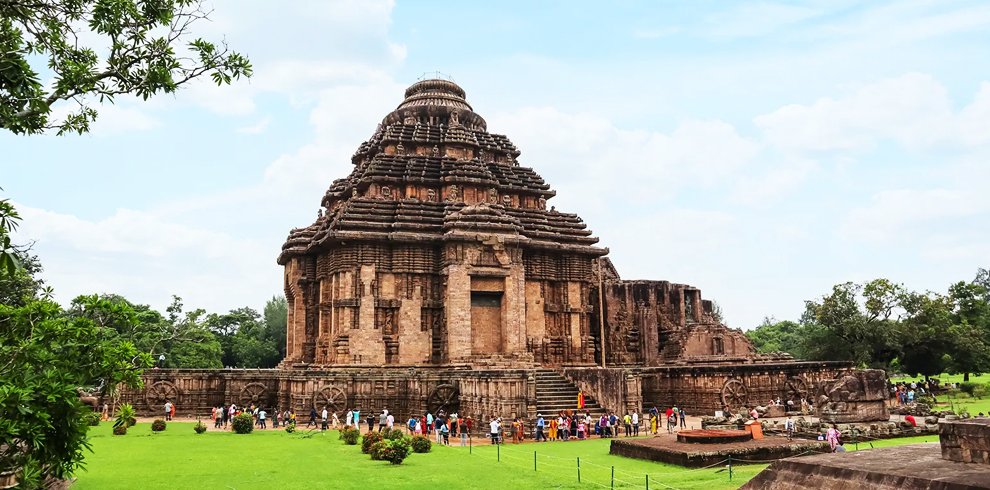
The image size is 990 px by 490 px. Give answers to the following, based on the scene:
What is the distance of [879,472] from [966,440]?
1194 millimetres

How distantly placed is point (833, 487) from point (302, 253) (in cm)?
2977

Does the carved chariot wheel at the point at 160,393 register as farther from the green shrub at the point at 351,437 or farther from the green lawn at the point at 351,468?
the green shrub at the point at 351,437

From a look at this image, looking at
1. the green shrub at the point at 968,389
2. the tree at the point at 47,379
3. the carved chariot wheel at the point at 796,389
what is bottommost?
the green shrub at the point at 968,389

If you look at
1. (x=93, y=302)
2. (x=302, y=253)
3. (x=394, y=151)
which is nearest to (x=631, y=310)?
(x=394, y=151)

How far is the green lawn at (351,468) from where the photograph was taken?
547 inches

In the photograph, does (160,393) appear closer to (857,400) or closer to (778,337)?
(857,400)

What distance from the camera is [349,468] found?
16.0 meters

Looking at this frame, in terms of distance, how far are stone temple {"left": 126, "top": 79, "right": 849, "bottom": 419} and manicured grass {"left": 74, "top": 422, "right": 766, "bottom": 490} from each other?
4767mm

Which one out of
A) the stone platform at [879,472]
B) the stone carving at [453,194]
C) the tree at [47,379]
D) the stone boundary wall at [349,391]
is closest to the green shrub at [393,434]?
the stone boundary wall at [349,391]

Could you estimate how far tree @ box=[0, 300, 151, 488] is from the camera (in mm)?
7461

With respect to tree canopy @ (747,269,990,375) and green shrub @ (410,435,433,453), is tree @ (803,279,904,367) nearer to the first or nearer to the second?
tree canopy @ (747,269,990,375)

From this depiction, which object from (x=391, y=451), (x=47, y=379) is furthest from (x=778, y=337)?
(x=47, y=379)

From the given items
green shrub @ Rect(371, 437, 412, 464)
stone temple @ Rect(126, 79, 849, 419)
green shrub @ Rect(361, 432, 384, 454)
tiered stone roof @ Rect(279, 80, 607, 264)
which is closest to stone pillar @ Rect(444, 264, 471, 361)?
stone temple @ Rect(126, 79, 849, 419)

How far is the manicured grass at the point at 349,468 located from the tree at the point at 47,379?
5.81 meters
